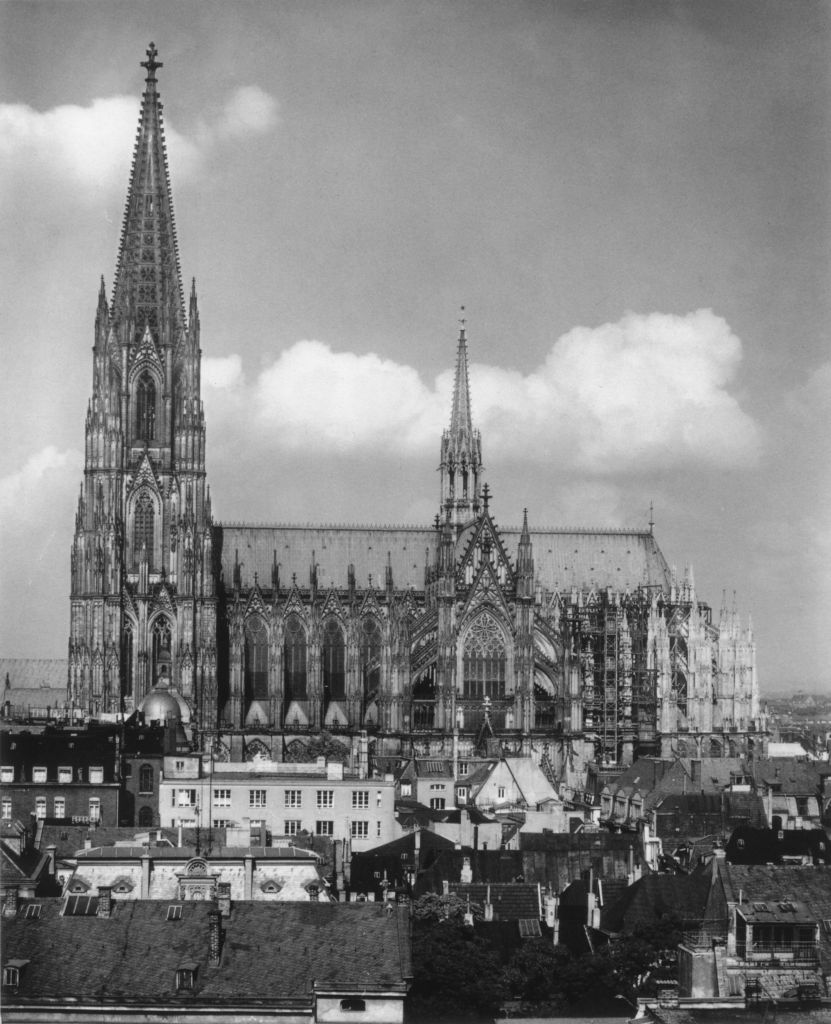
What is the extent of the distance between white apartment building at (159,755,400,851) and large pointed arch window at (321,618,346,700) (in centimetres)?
5297

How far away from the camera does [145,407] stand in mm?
143000

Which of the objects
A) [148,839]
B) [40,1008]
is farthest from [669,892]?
[40,1008]

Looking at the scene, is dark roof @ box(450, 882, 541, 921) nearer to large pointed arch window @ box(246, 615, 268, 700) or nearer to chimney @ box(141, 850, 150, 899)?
chimney @ box(141, 850, 150, 899)

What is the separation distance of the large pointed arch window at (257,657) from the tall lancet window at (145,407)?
15217 mm

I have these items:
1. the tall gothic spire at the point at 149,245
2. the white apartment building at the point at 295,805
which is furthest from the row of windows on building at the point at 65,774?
the tall gothic spire at the point at 149,245

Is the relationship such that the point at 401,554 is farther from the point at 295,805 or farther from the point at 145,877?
the point at 145,877

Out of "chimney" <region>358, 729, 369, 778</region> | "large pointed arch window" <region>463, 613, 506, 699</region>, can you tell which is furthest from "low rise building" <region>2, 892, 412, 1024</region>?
"large pointed arch window" <region>463, 613, 506, 699</region>

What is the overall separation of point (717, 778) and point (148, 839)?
180ft

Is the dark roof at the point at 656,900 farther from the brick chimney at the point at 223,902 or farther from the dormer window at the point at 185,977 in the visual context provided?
the dormer window at the point at 185,977

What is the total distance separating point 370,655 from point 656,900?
80.1 metres

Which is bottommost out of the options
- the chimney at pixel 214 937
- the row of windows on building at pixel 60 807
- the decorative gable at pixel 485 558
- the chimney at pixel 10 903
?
the chimney at pixel 214 937

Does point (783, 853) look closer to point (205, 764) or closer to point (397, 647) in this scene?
point (205, 764)

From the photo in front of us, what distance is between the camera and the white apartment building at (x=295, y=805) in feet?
292

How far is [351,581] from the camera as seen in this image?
147 m
